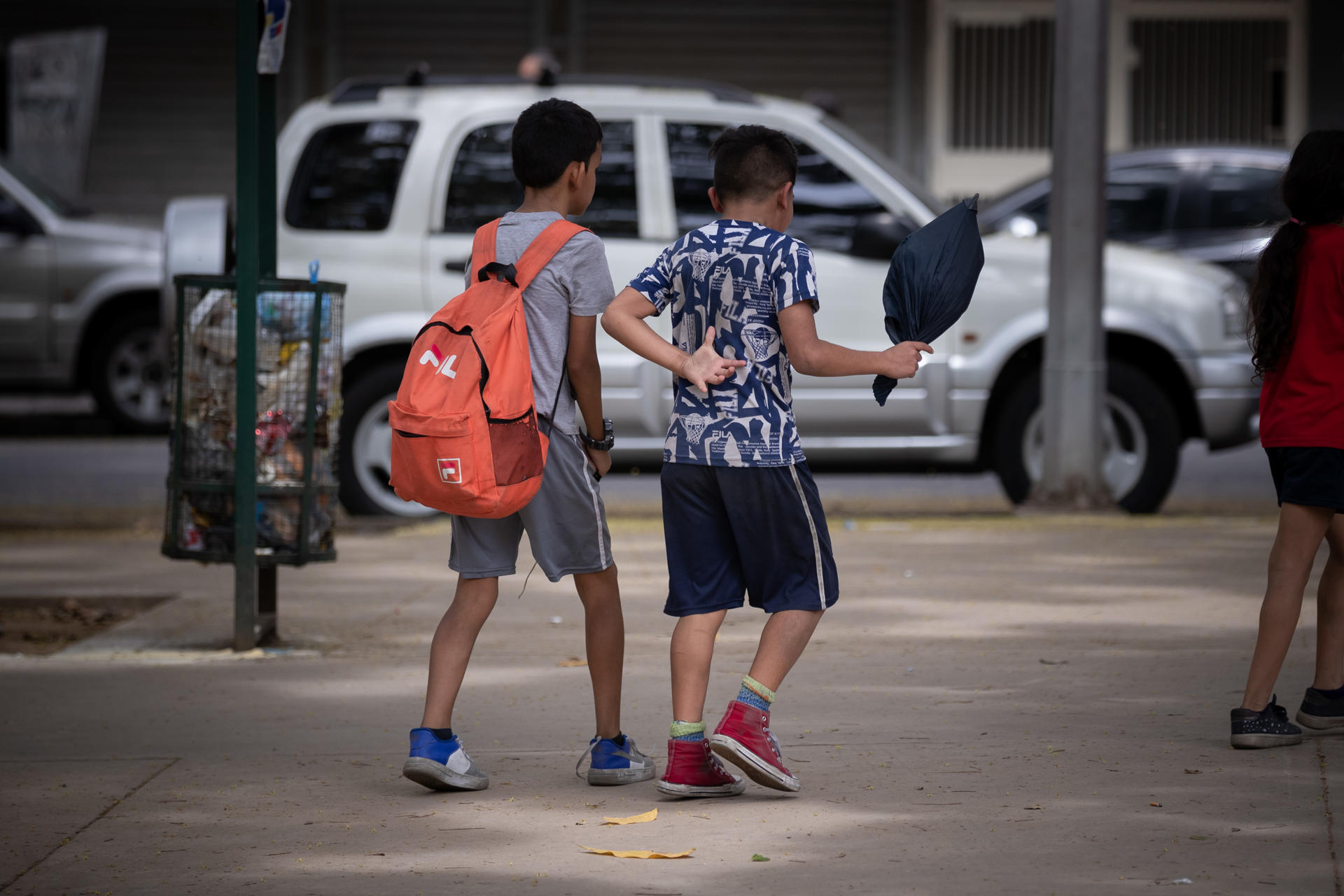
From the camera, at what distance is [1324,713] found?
15.2 feet

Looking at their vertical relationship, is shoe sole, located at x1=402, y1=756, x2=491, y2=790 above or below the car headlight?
below

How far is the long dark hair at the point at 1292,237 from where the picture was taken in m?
4.52

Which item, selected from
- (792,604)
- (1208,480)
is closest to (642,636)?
(792,604)

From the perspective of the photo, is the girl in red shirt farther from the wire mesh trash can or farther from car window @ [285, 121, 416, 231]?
car window @ [285, 121, 416, 231]

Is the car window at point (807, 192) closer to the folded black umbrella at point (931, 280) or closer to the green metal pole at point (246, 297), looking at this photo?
the green metal pole at point (246, 297)

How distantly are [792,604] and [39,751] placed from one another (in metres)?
2.09

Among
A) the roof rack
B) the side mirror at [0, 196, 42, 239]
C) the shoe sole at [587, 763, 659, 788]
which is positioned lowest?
the shoe sole at [587, 763, 659, 788]

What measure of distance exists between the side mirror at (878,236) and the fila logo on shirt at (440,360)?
15.0 ft

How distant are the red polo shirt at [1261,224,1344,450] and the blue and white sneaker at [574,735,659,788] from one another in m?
1.81

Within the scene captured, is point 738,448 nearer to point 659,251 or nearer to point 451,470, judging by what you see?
point 451,470

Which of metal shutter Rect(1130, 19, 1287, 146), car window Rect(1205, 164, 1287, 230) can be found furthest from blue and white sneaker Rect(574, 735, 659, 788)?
metal shutter Rect(1130, 19, 1287, 146)

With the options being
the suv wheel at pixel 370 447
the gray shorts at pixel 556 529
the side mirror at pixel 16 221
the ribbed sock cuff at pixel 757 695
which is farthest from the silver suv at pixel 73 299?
the ribbed sock cuff at pixel 757 695

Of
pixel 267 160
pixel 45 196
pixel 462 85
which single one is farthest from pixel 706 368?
pixel 45 196

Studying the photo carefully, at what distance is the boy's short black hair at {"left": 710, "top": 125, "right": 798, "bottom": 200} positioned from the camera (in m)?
4.12
